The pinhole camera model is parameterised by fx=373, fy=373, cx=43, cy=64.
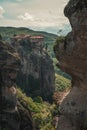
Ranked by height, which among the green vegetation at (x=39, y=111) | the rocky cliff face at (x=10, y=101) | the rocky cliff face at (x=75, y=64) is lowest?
the green vegetation at (x=39, y=111)

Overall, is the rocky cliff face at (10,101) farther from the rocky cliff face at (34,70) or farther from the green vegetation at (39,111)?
the rocky cliff face at (34,70)

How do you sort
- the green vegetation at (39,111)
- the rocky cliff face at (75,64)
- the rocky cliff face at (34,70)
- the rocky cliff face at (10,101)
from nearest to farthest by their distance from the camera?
the rocky cliff face at (75,64), the rocky cliff face at (10,101), the green vegetation at (39,111), the rocky cliff face at (34,70)

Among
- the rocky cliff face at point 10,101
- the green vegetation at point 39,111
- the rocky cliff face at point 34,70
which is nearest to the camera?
the rocky cliff face at point 10,101

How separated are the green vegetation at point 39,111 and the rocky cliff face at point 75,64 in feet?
232

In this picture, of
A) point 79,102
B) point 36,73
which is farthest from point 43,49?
point 79,102

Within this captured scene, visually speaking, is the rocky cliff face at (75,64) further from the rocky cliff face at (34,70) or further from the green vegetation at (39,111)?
the rocky cliff face at (34,70)

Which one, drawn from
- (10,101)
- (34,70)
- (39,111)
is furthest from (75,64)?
(34,70)

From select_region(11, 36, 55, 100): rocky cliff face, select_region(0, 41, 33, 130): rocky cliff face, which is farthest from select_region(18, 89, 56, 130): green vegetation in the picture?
select_region(0, 41, 33, 130): rocky cliff face

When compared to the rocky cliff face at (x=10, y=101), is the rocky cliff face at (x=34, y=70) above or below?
below

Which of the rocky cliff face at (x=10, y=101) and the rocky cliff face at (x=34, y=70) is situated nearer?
the rocky cliff face at (x=10, y=101)

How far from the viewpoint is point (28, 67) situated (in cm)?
16275

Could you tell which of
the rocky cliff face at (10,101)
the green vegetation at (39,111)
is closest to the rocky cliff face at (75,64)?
the rocky cliff face at (10,101)

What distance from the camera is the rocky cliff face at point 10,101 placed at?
90.8m

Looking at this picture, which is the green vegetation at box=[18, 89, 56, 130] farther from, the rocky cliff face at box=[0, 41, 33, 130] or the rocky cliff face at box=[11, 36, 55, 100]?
the rocky cliff face at box=[0, 41, 33, 130]
